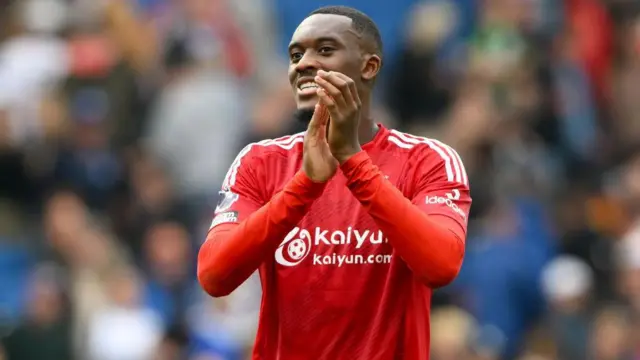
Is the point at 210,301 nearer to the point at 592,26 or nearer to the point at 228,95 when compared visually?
the point at 228,95

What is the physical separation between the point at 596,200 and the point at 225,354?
336 centimetres

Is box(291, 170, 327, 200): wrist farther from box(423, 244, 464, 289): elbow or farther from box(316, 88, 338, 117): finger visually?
box(423, 244, 464, 289): elbow

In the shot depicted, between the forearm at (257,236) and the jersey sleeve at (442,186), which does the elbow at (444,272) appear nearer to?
the jersey sleeve at (442,186)

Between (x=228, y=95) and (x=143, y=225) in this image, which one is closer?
(x=143, y=225)

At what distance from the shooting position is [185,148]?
13844mm

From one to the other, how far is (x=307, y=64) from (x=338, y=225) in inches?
24.7

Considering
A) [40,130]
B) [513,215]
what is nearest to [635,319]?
[513,215]

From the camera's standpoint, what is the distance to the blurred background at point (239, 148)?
12070 millimetres

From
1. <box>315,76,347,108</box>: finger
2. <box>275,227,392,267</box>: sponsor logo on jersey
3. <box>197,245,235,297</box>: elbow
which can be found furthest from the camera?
<box>275,227,392,267</box>: sponsor logo on jersey

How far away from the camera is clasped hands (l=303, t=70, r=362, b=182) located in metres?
6.05

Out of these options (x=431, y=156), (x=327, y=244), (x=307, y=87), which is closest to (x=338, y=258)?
(x=327, y=244)

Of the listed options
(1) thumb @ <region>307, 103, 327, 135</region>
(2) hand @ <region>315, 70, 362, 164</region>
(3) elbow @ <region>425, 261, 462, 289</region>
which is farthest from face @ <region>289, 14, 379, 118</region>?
(3) elbow @ <region>425, 261, 462, 289</region>

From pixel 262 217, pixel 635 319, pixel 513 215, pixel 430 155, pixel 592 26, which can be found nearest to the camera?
pixel 262 217

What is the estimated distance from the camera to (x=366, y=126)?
6695 millimetres
